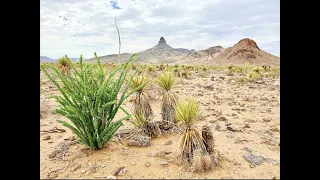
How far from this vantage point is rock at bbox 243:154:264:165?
3405 mm

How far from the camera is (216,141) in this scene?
14.0ft

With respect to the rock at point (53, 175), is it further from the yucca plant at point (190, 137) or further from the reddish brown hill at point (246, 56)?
the reddish brown hill at point (246, 56)

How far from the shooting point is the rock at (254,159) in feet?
11.2

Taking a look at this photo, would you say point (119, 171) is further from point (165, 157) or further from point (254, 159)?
point (254, 159)

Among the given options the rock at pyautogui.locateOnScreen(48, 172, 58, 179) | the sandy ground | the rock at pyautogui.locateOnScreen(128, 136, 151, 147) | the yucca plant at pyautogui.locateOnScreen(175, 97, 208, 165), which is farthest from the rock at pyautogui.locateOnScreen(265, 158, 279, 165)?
the rock at pyautogui.locateOnScreen(48, 172, 58, 179)

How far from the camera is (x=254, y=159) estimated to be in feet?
11.4

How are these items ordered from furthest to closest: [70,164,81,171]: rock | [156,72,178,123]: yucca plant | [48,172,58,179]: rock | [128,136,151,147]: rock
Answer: [156,72,178,123]: yucca plant → [128,136,151,147]: rock → [70,164,81,171]: rock → [48,172,58,179]: rock

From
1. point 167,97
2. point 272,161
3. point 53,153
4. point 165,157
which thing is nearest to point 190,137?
point 165,157

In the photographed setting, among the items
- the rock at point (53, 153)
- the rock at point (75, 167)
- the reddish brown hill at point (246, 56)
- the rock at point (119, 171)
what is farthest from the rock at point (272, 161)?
the reddish brown hill at point (246, 56)

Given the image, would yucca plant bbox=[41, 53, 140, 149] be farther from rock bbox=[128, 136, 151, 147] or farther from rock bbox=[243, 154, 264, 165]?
rock bbox=[243, 154, 264, 165]
